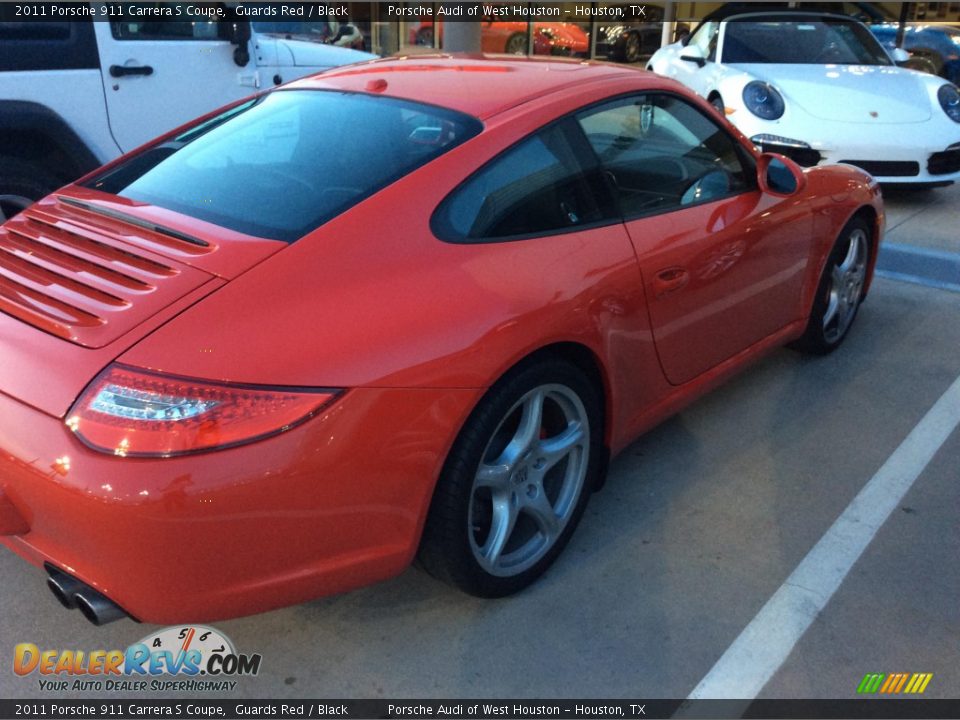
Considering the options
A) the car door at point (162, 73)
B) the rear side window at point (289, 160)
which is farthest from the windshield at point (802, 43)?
the rear side window at point (289, 160)

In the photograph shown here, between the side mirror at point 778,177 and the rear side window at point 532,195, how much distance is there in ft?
3.15

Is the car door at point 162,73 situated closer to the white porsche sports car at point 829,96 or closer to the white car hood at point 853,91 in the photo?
the white porsche sports car at point 829,96

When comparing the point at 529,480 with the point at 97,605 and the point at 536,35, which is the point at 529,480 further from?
the point at 536,35

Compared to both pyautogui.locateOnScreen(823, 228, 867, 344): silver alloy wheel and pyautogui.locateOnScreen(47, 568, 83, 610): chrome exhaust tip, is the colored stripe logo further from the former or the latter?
pyautogui.locateOnScreen(823, 228, 867, 344): silver alloy wheel

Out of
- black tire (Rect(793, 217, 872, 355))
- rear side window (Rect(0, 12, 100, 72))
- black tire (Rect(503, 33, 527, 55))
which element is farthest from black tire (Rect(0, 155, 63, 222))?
black tire (Rect(503, 33, 527, 55))

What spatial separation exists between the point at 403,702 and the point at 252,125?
6.21ft

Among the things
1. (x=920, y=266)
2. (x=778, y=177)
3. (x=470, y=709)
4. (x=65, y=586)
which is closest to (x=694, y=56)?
(x=920, y=266)

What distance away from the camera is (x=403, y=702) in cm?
228

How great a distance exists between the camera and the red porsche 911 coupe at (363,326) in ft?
6.28

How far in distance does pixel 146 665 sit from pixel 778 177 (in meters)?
2.84

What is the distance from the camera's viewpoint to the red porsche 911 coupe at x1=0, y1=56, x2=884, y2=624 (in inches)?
75.4

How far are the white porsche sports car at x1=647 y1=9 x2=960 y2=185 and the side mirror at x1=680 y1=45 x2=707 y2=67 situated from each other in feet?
0.04

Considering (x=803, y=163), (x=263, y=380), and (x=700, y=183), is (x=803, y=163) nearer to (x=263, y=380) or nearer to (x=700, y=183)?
(x=700, y=183)

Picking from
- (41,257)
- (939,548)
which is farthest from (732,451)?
(41,257)
